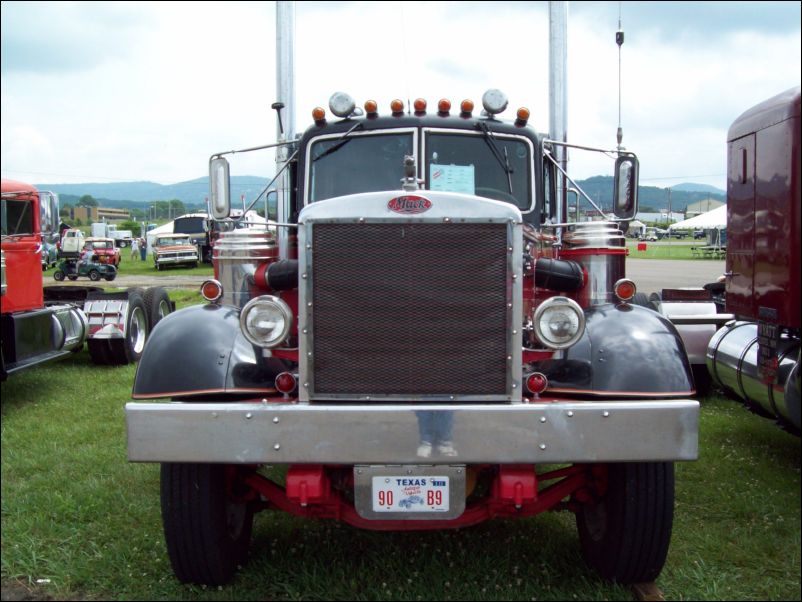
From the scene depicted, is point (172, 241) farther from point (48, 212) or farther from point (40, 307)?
point (48, 212)

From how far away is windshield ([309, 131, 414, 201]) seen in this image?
4812 mm

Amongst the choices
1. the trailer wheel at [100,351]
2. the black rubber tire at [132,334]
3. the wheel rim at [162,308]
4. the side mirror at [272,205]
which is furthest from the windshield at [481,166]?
the wheel rim at [162,308]

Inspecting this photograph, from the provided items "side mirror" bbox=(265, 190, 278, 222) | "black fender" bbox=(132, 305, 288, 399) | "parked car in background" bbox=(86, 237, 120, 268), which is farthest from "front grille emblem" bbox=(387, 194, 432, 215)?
"parked car in background" bbox=(86, 237, 120, 268)

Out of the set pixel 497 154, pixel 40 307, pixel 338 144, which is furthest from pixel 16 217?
pixel 497 154

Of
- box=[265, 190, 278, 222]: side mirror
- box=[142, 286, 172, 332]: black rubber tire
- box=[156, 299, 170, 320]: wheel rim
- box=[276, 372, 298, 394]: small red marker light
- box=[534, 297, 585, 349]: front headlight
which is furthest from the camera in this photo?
box=[156, 299, 170, 320]: wheel rim

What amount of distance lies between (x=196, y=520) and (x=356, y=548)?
38.3 inches

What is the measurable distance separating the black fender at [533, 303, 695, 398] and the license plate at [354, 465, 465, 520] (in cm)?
67

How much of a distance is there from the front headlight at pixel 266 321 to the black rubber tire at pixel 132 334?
7096 mm

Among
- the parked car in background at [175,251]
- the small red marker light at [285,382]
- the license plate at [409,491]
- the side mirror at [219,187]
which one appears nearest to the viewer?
the license plate at [409,491]

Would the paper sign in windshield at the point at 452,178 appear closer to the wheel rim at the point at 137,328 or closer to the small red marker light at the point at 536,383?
the small red marker light at the point at 536,383

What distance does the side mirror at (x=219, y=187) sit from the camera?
14.9ft

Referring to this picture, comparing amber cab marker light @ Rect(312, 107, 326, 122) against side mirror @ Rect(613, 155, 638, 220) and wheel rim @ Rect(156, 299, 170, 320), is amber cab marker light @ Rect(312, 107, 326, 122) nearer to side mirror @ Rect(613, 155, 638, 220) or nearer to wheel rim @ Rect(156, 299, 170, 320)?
side mirror @ Rect(613, 155, 638, 220)

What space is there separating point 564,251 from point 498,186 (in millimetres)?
615

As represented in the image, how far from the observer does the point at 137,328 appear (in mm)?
10758
